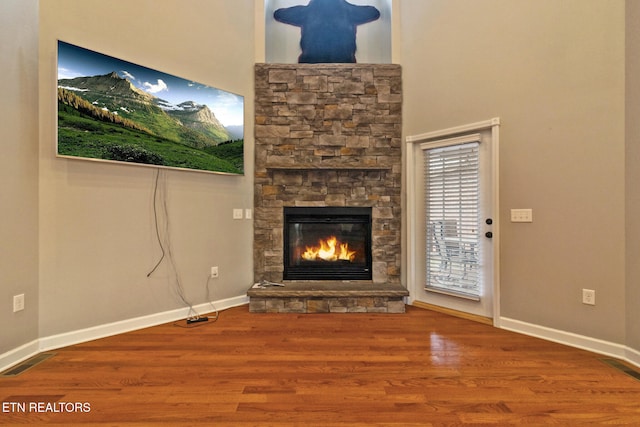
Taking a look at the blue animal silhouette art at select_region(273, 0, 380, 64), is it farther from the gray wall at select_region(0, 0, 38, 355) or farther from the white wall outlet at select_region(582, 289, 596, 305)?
the white wall outlet at select_region(582, 289, 596, 305)

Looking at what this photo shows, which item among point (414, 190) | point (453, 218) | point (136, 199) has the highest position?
point (414, 190)

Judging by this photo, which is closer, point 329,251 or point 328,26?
point 329,251

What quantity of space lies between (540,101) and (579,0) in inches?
30.0

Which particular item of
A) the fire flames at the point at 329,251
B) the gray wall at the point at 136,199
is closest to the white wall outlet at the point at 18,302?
the gray wall at the point at 136,199

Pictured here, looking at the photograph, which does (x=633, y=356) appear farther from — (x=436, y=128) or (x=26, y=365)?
(x=26, y=365)

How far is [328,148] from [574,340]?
9.17 feet

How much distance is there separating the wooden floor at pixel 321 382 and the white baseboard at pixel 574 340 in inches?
3.6

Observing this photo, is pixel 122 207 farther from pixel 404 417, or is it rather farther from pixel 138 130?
pixel 404 417

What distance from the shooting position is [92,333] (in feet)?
7.95

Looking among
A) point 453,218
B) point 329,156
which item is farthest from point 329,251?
point 453,218

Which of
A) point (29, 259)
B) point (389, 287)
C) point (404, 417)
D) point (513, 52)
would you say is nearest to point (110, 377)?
point (29, 259)

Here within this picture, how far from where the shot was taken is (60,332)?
2305mm

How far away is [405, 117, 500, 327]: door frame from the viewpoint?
2.72 metres

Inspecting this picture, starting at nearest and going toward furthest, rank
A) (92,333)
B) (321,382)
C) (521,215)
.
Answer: (321,382) < (92,333) < (521,215)
